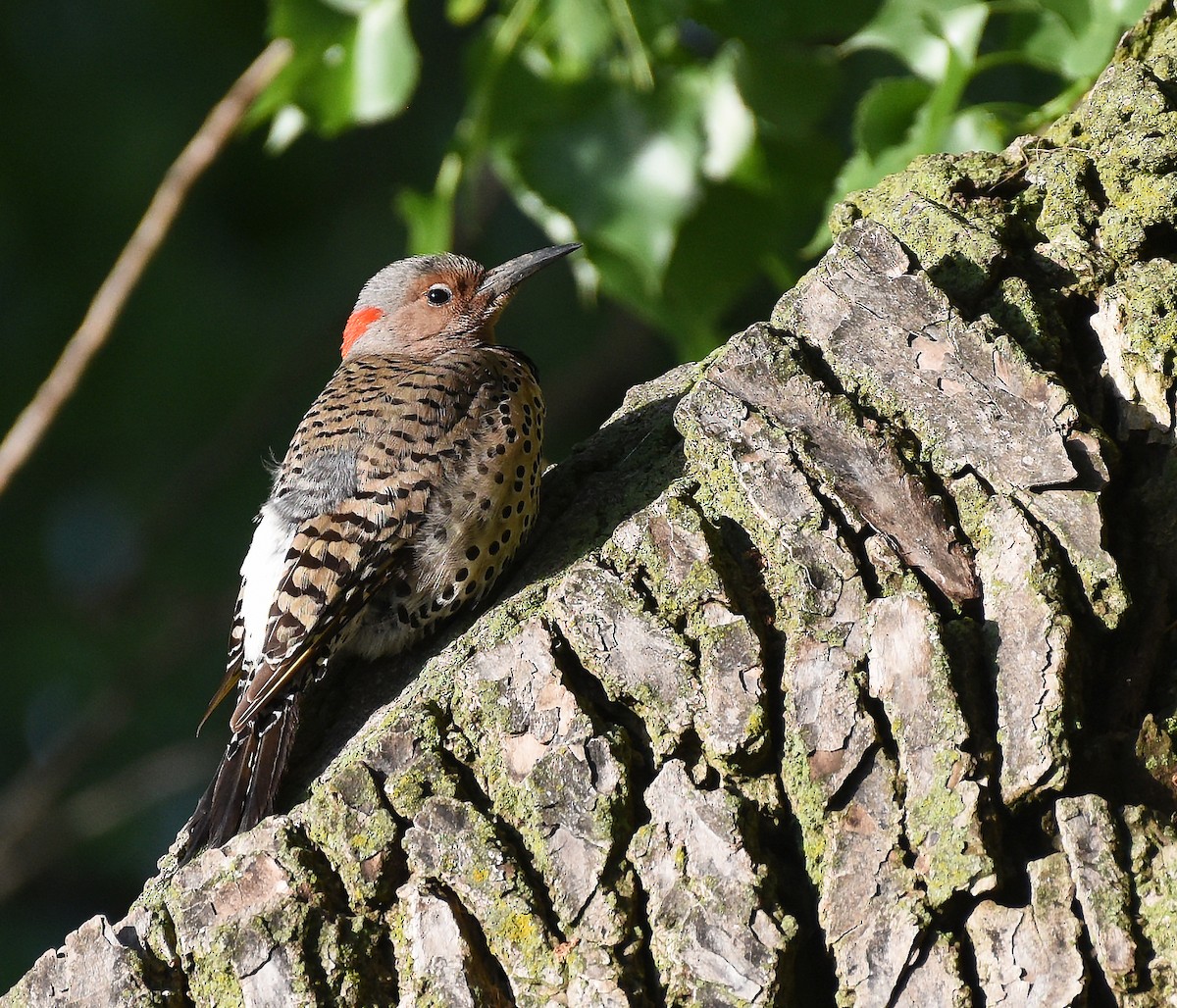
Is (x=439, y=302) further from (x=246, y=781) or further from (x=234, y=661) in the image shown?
(x=246, y=781)

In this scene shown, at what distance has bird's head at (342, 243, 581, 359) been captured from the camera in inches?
185

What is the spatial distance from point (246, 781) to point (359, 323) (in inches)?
95.7

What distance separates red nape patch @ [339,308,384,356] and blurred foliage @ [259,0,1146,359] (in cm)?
95

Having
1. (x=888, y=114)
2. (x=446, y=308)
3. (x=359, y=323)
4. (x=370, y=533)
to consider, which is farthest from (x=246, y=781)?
(x=359, y=323)

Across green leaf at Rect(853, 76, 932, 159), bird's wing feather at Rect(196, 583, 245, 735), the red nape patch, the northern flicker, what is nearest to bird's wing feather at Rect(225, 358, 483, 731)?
the northern flicker

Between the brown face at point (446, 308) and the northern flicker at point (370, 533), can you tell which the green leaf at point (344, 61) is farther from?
the brown face at point (446, 308)

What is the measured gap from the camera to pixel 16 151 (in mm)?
6992

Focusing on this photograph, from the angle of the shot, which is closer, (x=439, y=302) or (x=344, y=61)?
(x=344, y=61)

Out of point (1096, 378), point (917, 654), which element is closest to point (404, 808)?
point (917, 654)

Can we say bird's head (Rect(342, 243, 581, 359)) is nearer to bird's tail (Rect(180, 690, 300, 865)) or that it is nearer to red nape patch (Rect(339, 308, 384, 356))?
red nape patch (Rect(339, 308, 384, 356))

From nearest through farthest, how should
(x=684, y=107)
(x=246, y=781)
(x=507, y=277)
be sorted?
(x=246, y=781) → (x=684, y=107) → (x=507, y=277)

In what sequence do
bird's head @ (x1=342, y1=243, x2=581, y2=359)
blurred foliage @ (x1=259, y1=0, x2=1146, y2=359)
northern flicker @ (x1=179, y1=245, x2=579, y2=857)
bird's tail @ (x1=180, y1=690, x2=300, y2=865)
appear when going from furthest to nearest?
bird's head @ (x1=342, y1=243, x2=581, y2=359) → blurred foliage @ (x1=259, y1=0, x2=1146, y2=359) → northern flicker @ (x1=179, y1=245, x2=579, y2=857) → bird's tail @ (x1=180, y1=690, x2=300, y2=865)

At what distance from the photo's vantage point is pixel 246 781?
2785 mm

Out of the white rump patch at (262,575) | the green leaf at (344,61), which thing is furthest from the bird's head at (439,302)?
the white rump patch at (262,575)
